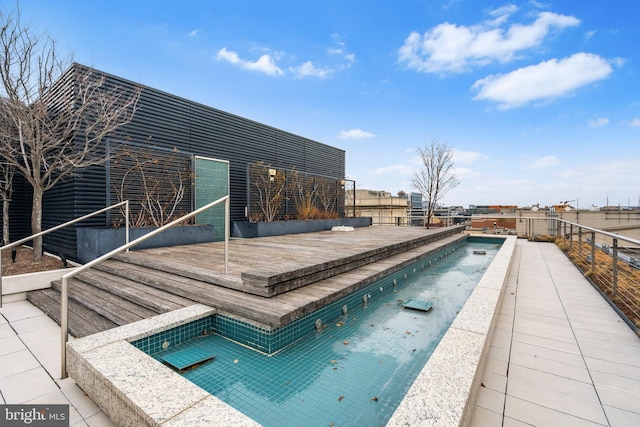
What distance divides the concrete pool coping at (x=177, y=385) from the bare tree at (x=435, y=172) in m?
10.4

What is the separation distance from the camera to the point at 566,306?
11.6ft

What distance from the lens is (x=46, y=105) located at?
206 inches

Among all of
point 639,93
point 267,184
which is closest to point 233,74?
point 267,184

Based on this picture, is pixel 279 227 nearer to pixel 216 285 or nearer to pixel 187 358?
pixel 216 285

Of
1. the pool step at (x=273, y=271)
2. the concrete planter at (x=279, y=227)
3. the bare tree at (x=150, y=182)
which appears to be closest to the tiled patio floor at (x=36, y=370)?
the pool step at (x=273, y=271)

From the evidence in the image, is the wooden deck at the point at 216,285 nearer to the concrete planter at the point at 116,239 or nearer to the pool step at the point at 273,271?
the pool step at the point at 273,271

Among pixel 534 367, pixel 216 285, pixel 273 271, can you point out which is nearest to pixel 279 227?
pixel 216 285

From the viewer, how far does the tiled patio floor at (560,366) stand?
1.70 meters

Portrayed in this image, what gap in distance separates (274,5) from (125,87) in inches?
210

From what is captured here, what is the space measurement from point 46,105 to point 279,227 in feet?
18.6

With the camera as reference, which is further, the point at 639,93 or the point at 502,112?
the point at 502,112

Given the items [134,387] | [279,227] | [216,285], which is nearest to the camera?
[134,387]

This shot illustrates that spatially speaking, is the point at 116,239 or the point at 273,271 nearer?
the point at 273,271

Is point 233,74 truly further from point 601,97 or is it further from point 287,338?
point 601,97
